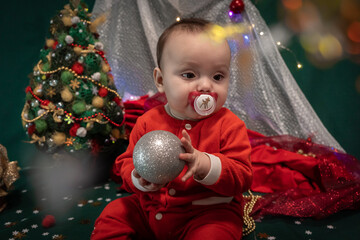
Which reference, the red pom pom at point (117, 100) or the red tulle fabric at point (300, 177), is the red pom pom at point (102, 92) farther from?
Result: the red tulle fabric at point (300, 177)

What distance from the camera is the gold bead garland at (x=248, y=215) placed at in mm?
897

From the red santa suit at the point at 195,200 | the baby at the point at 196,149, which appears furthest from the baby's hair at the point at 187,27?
the red santa suit at the point at 195,200

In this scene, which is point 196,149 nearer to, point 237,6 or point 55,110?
point 55,110

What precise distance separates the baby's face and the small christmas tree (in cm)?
47

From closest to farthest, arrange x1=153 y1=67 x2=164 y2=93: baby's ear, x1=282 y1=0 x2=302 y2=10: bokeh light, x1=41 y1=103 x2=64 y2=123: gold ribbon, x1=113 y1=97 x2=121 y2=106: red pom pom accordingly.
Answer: x1=153 y1=67 x2=164 y2=93: baby's ear
x1=41 y1=103 x2=64 y2=123: gold ribbon
x1=113 y1=97 x2=121 y2=106: red pom pom
x1=282 y1=0 x2=302 y2=10: bokeh light

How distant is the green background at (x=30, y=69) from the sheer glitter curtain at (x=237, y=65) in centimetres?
8

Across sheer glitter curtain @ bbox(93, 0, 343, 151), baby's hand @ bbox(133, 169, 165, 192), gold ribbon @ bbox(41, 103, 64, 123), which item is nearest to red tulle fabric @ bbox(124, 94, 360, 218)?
sheer glitter curtain @ bbox(93, 0, 343, 151)

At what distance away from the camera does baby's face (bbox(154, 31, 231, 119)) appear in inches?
29.0

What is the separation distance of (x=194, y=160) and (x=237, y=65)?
1077 millimetres

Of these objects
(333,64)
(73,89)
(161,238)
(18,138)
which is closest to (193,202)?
(161,238)

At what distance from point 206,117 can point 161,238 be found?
1.10 feet

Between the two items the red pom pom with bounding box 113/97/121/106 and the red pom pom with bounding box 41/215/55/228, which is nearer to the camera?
the red pom pom with bounding box 41/215/55/228

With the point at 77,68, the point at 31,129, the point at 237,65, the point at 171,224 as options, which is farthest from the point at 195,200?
the point at 237,65

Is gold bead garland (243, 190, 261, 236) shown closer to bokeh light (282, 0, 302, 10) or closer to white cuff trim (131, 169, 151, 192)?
white cuff trim (131, 169, 151, 192)
